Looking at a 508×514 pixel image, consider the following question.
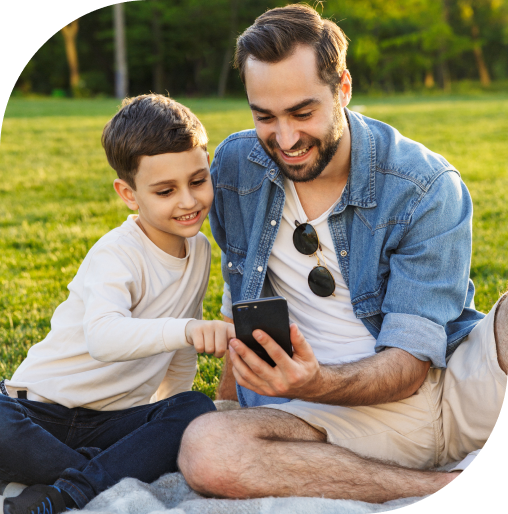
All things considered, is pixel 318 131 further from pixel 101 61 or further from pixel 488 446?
pixel 101 61

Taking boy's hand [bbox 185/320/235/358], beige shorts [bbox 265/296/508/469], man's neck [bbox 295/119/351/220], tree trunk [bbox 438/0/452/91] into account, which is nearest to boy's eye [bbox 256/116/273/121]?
man's neck [bbox 295/119/351/220]

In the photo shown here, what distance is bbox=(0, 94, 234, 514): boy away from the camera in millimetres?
2357

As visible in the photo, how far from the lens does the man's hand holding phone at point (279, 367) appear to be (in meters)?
2.13

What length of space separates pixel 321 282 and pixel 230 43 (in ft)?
118

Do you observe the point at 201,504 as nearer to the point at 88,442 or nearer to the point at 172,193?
the point at 88,442

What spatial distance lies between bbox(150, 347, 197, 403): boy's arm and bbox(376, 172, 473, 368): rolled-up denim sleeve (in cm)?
97

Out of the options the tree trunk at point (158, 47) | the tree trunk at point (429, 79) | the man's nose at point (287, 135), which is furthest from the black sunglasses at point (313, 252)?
the tree trunk at point (429, 79)

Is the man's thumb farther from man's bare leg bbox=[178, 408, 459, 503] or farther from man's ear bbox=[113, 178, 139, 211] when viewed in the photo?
man's ear bbox=[113, 178, 139, 211]

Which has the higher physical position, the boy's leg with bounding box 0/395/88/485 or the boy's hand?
the boy's hand

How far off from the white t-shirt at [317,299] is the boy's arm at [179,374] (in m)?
0.55

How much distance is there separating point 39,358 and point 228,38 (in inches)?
1458

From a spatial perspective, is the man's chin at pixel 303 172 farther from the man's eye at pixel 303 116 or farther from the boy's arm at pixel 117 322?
the boy's arm at pixel 117 322

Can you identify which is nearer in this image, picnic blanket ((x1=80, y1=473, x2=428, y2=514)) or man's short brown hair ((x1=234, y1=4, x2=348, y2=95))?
picnic blanket ((x1=80, y1=473, x2=428, y2=514))

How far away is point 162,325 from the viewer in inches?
93.0
